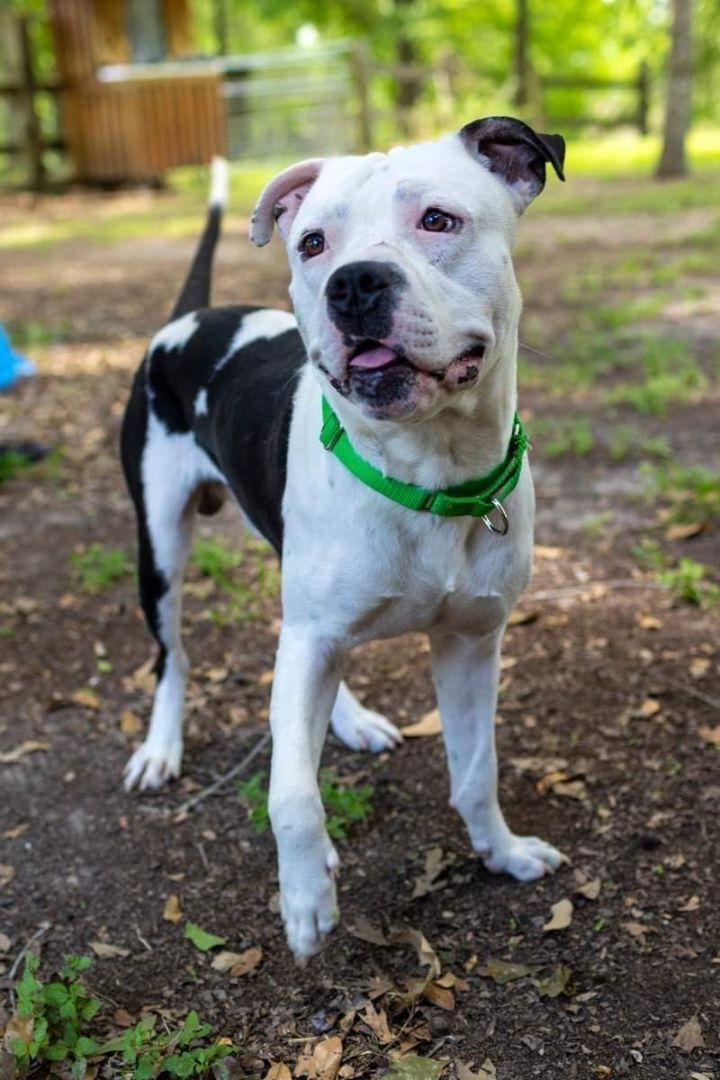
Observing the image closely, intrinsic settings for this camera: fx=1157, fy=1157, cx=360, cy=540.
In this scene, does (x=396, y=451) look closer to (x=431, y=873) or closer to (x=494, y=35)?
(x=431, y=873)

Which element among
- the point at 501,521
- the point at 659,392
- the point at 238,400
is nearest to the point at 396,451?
the point at 501,521

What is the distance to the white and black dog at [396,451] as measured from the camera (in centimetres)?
225

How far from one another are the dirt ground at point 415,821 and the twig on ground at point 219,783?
3 cm

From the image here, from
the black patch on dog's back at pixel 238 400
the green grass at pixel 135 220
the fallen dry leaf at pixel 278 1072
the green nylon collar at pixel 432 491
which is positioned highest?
the green nylon collar at pixel 432 491

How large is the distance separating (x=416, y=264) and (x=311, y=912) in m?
1.38

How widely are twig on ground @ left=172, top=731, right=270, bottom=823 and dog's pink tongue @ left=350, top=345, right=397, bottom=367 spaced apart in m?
1.85

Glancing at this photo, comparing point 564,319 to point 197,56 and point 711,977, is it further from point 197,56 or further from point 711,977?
point 197,56

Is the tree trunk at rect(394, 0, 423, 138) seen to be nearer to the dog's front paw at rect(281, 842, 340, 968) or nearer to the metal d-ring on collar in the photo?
the metal d-ring on collar

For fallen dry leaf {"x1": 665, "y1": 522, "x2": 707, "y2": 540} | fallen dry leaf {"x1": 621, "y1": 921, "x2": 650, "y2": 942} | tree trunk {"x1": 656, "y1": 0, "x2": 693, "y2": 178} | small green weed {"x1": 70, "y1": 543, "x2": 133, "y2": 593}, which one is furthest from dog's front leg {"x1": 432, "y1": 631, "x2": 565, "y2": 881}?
tree trunk {"x1": 656, "y1": 0, "x2": 693, "y2": 178}

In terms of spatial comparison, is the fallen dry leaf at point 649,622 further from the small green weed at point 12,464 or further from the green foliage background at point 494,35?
the green foliage background at point 494,35

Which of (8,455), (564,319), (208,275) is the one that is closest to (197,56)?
(564,319)

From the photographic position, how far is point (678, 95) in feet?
49.8

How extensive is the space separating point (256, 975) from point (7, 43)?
17.9 metres

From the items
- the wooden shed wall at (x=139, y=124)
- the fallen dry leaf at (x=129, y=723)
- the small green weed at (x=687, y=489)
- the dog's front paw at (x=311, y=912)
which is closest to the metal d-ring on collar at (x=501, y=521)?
the dog's front paw at (x=311, y=912)
